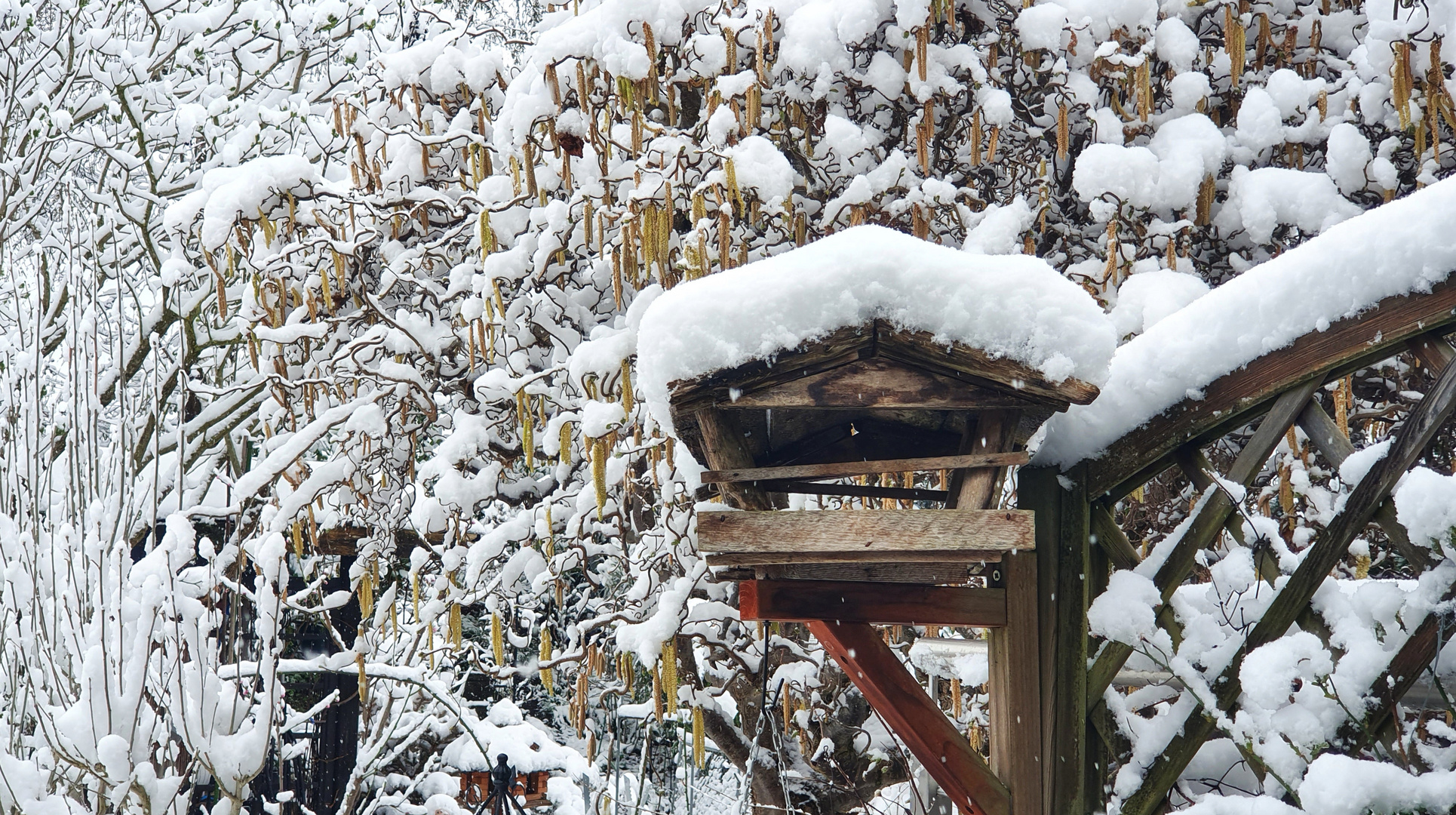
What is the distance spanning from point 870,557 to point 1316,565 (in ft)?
2.86

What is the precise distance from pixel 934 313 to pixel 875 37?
8.21 feet

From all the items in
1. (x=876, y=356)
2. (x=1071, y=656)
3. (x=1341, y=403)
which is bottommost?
(x=1071, y=656)

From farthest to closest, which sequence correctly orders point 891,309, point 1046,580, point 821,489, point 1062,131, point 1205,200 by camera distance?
point 1205,200, point 1062,131, point 821,489, point 1046,580, point 891,309

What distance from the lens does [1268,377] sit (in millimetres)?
2256

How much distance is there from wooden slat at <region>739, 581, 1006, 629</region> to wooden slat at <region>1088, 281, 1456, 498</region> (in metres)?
0.35

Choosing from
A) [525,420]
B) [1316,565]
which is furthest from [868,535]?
[525,420]

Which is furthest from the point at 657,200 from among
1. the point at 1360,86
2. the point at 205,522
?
the point at 205,522

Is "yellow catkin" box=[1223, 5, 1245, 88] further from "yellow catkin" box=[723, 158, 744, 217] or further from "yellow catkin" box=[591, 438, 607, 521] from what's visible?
"yellow catkin" box=[591, 438, 607, 521]

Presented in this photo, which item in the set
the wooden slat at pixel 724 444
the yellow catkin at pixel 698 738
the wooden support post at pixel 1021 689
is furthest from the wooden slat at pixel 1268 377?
the yellow catkin at pixel 698 738

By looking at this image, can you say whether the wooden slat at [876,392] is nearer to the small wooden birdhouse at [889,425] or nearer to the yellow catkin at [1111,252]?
the small wooden birdhouse at [889,425]

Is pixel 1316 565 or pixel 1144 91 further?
pixel 1144 91

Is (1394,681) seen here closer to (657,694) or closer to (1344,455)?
(1344,455)

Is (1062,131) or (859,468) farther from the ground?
(1062,131)

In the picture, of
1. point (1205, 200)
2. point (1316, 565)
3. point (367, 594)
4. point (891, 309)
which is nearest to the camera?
point (891, 309)
